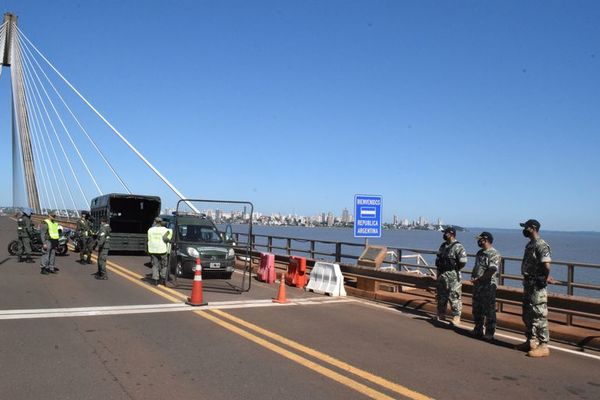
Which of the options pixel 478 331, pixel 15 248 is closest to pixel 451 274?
pixel 478 331

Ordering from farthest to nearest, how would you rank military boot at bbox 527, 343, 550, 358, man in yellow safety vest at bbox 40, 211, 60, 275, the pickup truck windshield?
1. the pickup truck windshield
2. man in yellow safety vest at bbox 40, 211, 60, 275
3. military boot at bbox 527, 343, 550, 358

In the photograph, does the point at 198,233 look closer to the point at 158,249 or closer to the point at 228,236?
the point at 228,236

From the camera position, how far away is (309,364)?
21.3 ft

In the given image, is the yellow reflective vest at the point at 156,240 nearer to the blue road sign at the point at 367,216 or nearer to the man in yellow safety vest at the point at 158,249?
the man in yellow safety vest at the point at 158,249

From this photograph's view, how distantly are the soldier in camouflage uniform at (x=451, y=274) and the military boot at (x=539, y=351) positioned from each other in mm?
2042

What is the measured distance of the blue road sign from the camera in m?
14.9

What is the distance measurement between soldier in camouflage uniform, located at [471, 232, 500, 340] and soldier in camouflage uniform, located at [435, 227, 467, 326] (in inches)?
29.9

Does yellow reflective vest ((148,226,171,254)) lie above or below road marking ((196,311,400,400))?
above

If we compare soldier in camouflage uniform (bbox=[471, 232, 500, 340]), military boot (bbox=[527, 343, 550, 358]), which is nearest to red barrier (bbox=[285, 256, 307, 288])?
soldier in camouflage uniform (bbox=[471, 232, 500, 340])

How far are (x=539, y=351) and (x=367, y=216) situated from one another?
7909 mm

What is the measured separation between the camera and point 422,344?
7957 mm

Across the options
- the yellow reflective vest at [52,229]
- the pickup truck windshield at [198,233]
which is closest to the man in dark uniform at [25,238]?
the yellow reflective vest at [52,229]

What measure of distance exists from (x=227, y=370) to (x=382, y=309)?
576cm

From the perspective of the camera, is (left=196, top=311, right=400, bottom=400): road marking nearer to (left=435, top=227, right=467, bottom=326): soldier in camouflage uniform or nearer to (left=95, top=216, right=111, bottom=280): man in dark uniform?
(left=435, top=227, right=467, bottom=326): soldier in camouflage uniform
